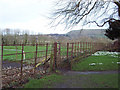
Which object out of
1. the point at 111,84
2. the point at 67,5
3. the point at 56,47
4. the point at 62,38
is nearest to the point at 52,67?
the point at 56,47

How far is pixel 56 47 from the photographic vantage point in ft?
25.0

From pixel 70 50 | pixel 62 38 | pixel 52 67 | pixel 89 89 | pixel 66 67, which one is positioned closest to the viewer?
pixel 89 89

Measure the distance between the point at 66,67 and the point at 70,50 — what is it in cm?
150

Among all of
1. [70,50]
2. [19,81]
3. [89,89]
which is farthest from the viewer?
[70,50]

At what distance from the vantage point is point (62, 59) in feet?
27.8

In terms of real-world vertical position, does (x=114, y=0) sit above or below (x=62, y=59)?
above

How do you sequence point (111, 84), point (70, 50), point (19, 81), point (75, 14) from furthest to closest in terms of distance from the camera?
1. point (75, 14)
2. point (70, 50)
3. point (19, 81)
4. point (111, 84)

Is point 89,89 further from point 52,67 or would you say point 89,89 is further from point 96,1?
point 96,1

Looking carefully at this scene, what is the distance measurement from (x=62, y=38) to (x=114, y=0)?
568cm

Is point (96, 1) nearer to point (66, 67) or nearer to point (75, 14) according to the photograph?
point (75, 14)

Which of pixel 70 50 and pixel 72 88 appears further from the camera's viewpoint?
pixel 70 50

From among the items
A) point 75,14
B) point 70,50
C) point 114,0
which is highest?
point 114,0

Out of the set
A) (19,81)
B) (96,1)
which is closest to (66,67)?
(19,81)

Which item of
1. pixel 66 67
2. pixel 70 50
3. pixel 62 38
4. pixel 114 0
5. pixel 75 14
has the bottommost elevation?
pixel 66 67
